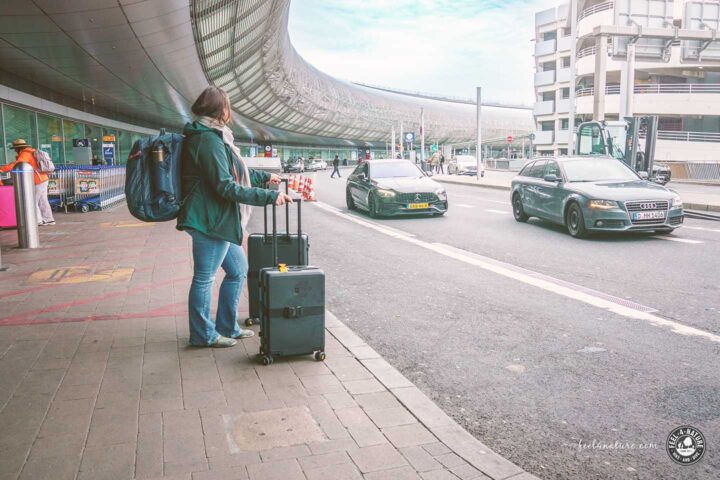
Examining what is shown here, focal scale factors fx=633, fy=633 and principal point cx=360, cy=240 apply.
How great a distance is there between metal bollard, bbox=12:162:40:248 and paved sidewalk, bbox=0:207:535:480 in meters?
4.63

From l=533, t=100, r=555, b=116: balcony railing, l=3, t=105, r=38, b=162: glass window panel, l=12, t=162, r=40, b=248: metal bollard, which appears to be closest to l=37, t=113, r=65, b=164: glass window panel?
l=3, t=105, r=38, b=162: glass window panel

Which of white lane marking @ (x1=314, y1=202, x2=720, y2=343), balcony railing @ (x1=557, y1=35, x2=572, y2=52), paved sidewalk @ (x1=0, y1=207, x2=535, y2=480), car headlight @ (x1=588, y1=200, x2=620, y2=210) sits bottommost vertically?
white lane marking @ (x1=314, y1=202, x2=720, y2=343)

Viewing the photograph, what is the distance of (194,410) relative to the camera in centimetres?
340

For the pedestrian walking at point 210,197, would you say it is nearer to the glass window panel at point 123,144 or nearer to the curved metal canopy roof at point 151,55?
the curved metal canopy roof at point 151,55

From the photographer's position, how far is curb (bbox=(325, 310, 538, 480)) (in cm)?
286

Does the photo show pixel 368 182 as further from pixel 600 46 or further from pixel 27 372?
pixel 600 46

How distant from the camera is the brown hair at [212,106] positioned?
422 cm

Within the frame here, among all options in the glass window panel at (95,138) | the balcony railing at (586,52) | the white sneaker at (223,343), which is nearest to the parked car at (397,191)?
the white sneaker at (223,343)

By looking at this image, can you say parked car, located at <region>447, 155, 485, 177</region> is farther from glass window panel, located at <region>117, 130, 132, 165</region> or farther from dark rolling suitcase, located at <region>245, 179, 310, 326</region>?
dark rolling suitcase, located at <region>245, 179, 310, 326</region>

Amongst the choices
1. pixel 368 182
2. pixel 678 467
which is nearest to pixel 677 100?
pixel 368 182

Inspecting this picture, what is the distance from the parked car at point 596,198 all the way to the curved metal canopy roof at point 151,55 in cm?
1043

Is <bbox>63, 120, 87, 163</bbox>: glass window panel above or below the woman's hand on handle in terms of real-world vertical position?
above

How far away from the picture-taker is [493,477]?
9.12ft

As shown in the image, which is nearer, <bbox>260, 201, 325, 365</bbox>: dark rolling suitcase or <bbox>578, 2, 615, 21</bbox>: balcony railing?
<bbox>260, 201, 325, 365</bbox>: dark rolling suitcase
